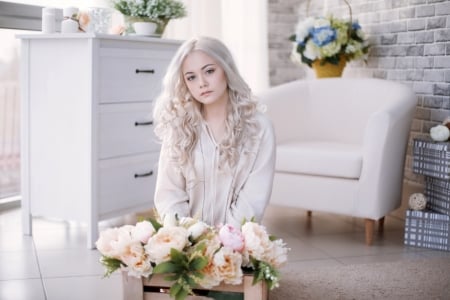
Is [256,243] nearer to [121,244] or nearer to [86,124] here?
[121,244]

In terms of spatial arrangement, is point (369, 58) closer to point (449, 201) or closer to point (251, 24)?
point (251, 24)

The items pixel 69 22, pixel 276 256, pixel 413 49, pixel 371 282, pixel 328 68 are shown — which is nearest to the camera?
pixel 276 256

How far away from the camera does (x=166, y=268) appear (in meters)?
1.63

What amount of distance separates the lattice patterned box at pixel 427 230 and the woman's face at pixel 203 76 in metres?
1.45

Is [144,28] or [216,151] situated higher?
[144,28]

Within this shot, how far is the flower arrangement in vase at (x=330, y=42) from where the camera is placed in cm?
371

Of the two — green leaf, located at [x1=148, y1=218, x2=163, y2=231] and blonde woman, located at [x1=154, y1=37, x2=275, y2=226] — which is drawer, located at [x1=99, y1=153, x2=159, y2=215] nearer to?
blonde woman, located at [x1=154, y1=37, x2=275, y2=226]

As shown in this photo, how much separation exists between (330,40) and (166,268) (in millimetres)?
2393

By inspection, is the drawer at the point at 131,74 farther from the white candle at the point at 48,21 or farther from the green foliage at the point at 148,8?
the white candle at the point at 48,21

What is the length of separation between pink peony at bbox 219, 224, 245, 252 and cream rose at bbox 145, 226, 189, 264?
0.10 metres

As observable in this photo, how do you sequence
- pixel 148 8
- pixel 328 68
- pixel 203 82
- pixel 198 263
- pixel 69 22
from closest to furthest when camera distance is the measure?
pixel 198 263 < pixel 203 82 < pixel 69 22 < pixel 148 8 < pixel 328 68

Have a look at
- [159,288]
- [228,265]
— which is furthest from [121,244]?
[228,265]

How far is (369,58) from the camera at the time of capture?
13.2 feet

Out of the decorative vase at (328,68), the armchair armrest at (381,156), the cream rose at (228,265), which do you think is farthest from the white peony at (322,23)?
the cream rose at (228,265)
